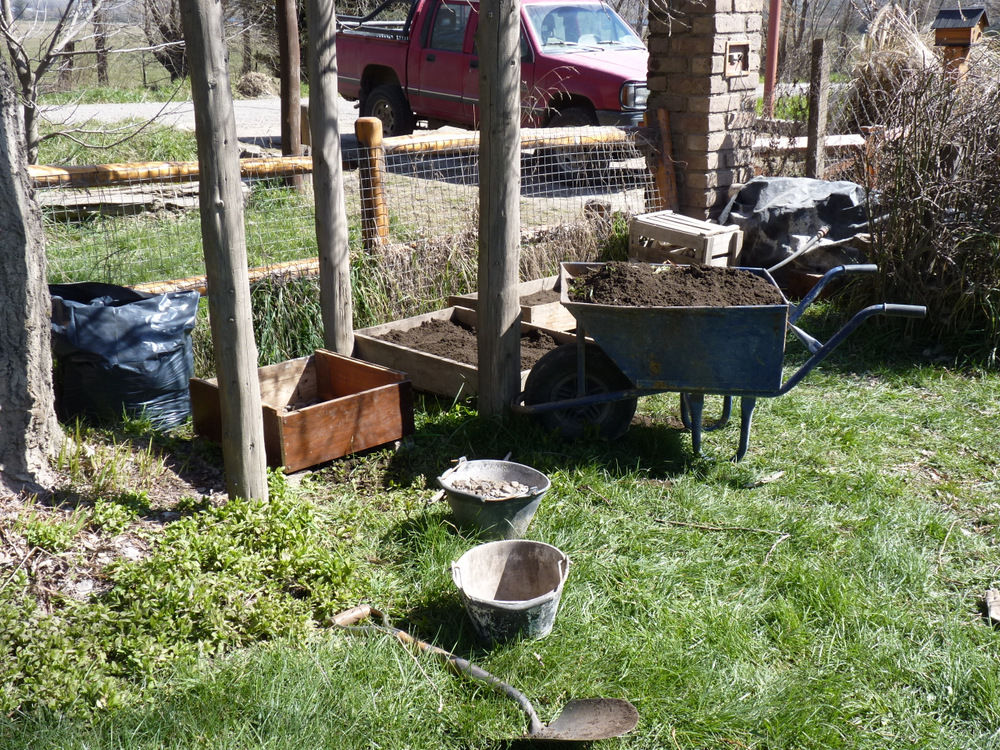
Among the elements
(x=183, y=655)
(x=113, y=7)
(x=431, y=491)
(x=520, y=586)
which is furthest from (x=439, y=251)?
(x=183, y=655)

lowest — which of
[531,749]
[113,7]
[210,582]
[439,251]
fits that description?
[531,749]

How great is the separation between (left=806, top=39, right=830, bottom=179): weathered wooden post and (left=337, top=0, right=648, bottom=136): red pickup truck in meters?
2.51

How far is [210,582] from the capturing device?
3072 millimetres

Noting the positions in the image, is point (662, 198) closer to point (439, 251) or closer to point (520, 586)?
point (439, 251)

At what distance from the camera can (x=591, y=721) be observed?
263cm

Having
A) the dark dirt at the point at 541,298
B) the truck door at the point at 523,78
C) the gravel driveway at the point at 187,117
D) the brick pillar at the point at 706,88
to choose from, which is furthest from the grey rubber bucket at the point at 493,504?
the gravel driveway at the point at 187,117

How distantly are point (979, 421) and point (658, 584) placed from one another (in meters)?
2.56

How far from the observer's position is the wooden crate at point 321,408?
161 inches

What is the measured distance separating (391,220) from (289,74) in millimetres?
3413

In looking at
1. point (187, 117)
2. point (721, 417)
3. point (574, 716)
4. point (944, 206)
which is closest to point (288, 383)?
point (721, 417)

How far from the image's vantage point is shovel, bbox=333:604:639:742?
101 inches

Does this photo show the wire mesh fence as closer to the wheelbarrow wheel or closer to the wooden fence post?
the wooden fence post

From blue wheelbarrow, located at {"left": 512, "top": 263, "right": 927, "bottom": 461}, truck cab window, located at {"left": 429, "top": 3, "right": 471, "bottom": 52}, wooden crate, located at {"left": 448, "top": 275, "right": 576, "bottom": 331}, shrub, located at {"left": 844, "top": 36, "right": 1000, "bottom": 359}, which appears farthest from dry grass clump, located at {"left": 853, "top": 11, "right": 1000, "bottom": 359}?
truck cab window, located at {"left": 429, "top": 3, "right": 471, "bottom": 52}

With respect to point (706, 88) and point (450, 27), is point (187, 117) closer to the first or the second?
point (450, 27)
